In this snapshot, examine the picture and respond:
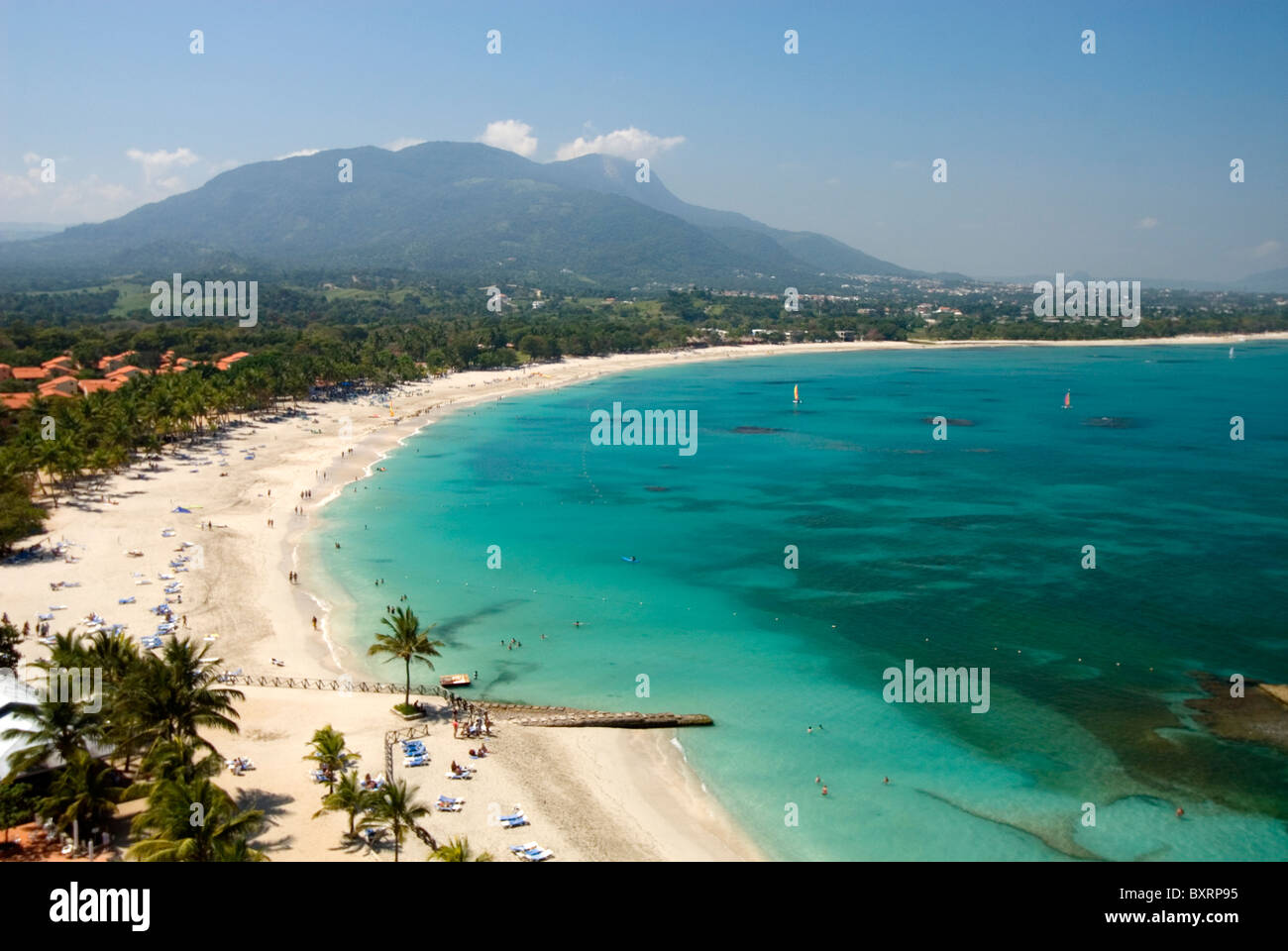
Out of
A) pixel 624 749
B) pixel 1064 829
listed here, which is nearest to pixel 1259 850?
pixel 1064 829

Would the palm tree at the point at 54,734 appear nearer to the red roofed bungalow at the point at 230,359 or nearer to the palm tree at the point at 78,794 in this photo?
the palm tree at the point at 78,794

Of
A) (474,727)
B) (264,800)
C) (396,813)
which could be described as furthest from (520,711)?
(396,813)

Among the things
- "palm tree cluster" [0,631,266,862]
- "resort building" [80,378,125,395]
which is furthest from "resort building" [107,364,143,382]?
"palm tree cluster" [0,631,266,862]

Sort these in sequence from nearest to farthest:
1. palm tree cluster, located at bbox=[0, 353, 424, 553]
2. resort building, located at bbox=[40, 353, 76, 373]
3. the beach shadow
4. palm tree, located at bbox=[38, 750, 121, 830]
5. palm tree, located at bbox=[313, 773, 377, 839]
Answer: palm tree, located at bbox=[38, 750, 121, 830], palm tree, located at bbox=[313, 773, 377, 839], the beach shadow, palm tree cluster, located at bbox=[0, 353, 424, 553], resort building, located at bbox=[40, 353, 76, 373]

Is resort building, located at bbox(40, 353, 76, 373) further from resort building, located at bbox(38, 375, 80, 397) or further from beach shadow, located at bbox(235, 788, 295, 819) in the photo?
beach shadow, located at bbox(235, 788, 295, 819)

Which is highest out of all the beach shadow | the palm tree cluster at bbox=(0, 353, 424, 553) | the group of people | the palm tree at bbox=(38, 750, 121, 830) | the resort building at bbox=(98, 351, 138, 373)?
the resort building at bbox=(98, 351, 138, 373)

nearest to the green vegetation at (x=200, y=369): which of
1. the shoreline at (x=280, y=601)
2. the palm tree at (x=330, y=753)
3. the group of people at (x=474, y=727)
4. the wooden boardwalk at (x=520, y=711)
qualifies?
the shoreline at (x=280, y=601)
